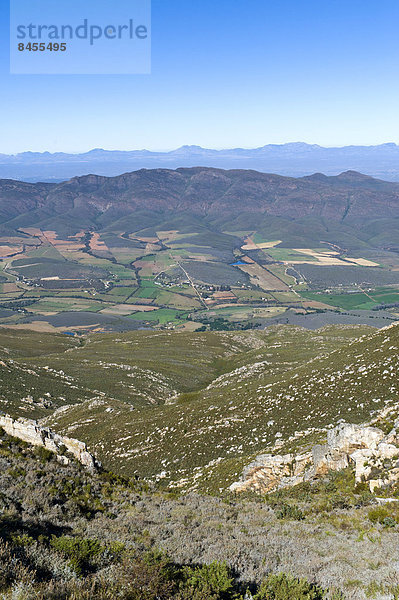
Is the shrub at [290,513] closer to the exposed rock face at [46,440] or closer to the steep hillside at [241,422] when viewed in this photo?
the steep hillside at [241,422]

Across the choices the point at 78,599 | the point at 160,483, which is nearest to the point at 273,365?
the point at 160,483

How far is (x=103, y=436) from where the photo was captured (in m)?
58.1

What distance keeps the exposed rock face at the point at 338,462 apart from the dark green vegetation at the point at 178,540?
4.07 ft

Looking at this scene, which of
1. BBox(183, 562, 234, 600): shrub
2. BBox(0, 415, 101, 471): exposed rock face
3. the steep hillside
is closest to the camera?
BBox(183, 562, 234, 600): shrub

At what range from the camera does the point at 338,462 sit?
2791 centimetres

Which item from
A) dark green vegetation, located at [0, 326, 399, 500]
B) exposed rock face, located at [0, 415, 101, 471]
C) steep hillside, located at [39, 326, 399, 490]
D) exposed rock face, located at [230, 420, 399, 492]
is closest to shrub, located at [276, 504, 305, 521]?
exposed rock face, located at [230, 420, 399, 492]

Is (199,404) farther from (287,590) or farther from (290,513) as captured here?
(287,590)

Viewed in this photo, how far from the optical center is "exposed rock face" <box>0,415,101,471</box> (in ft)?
96.4

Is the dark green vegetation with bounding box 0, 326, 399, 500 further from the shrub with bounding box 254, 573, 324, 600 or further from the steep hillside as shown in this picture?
the shrub with bounding box 254, 573, 324, 600

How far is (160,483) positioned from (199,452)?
20.3 ft

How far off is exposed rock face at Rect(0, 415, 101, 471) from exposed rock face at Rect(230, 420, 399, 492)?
456 inches

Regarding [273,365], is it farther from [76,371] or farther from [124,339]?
[124,339]

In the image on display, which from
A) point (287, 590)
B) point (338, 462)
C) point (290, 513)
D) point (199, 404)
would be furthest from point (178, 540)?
point (199, 404)

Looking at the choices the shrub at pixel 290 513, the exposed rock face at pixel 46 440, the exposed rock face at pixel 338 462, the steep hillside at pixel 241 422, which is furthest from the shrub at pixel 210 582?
the steep hillside at pixel 241 422
